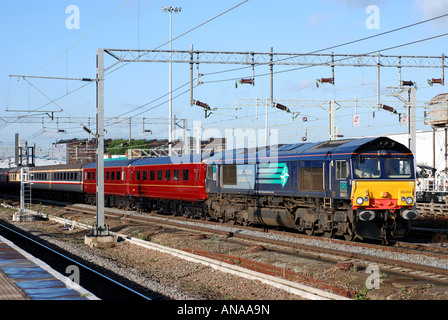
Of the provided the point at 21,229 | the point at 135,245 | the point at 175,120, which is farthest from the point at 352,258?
the point at 175,120

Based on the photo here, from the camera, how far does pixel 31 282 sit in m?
12.8

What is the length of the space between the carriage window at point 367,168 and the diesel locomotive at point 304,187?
36 mm

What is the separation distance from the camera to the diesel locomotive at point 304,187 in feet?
65.6

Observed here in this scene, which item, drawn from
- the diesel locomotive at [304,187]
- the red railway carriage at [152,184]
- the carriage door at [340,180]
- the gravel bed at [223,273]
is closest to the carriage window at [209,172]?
the diesel locomotive at [304,187]

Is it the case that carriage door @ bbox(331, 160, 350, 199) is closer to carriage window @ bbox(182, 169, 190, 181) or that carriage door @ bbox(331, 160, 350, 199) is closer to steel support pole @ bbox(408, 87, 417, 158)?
steel support pole @ bbox(408, 87, 417, 158)

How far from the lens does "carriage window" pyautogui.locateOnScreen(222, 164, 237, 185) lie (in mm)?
27891

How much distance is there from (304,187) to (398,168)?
384 cm

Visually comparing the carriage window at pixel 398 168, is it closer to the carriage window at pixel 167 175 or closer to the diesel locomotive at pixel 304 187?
the diesel locomotive at pixel 304 187

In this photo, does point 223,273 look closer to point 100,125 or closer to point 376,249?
point 376,249

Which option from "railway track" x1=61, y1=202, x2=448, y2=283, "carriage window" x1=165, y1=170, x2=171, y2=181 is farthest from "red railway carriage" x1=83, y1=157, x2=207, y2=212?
"railway track" x1=61, y1=202, x2=448, y2=283

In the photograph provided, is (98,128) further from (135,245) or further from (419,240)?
(419,240)

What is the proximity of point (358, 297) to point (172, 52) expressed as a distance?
15.9 m

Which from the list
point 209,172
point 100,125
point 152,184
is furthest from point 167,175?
point 100,125

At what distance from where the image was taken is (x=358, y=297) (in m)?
11.8
